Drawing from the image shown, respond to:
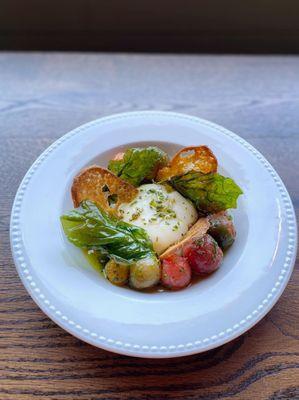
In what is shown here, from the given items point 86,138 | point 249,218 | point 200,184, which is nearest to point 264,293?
point 249,218

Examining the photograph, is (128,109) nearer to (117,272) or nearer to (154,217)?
(154,217)

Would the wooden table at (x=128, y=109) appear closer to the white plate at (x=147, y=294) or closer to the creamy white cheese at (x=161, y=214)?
the white plate at (x=147, y=294)

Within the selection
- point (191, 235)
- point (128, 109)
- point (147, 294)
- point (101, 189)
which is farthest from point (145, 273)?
point (128, 109)

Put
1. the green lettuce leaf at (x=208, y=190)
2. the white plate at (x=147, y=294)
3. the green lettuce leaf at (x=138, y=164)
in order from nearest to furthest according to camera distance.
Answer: the white plate at (x=147, y=294)
the green lettuce leaf at (x=208, y=190)
the green lettuce leaf at (x=138, y=164)

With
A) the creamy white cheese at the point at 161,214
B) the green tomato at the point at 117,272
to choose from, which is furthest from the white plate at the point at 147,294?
the creamy white cheese at the point at 161,214

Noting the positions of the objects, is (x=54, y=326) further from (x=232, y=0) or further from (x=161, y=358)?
(x=232, y=0)

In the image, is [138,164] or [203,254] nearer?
[203,254]
